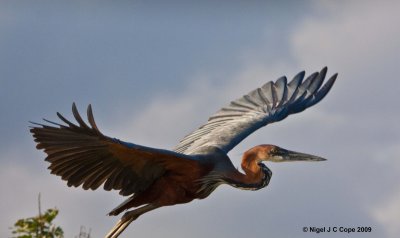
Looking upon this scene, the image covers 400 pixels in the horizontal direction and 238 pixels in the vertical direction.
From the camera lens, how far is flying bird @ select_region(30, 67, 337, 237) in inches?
460

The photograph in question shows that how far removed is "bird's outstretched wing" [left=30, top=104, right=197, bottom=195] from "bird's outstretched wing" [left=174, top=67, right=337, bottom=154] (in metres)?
2.03

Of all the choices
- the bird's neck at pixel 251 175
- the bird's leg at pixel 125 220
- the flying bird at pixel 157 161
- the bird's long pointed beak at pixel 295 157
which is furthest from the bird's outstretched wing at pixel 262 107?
the bird's leg at pixel 125 220

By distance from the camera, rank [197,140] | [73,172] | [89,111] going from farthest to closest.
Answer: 1. [197,140]
2. [73,172]
3. [89,111]

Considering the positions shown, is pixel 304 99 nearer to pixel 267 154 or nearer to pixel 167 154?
pixel 267 154

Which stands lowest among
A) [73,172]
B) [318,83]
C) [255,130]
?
[73,172]

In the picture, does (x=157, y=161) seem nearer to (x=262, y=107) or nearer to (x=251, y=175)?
(x=251, y=175)

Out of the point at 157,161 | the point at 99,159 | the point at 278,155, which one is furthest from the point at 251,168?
the point at 99,159

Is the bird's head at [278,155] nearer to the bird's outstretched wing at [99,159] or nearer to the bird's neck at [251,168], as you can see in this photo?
the bird's neck at [251,168]

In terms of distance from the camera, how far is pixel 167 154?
12.4 m

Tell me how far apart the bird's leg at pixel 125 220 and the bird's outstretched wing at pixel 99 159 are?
26cm

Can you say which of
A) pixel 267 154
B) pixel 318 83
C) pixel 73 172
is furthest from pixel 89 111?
pixel 318 83

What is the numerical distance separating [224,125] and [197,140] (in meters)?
0.67

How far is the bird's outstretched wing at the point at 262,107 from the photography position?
594 inches

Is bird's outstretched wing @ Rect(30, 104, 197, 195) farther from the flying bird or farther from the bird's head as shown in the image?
the bird's head
